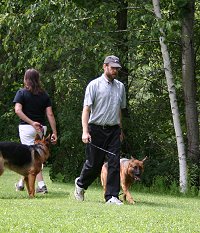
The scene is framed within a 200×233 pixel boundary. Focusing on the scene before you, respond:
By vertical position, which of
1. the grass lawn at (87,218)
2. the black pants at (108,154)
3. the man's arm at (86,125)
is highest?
the man's arm at (86,125)

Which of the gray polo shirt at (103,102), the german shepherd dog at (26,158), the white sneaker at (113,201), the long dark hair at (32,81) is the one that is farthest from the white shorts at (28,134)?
the white sneaker at (113,201)

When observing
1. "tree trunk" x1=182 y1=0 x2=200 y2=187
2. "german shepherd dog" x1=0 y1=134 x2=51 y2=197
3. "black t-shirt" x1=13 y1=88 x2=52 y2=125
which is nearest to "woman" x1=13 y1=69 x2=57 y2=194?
"black t-shirt" x1=13 y1=88 x2=52 y2=125

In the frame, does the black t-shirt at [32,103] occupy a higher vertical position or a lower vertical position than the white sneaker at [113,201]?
higher

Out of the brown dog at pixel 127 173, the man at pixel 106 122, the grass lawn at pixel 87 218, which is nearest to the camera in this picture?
the grass lawn at pixel 87 218

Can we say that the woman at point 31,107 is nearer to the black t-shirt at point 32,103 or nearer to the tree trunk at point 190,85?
the black t-shirt at point 32,103

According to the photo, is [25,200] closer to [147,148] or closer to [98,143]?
[98,143]

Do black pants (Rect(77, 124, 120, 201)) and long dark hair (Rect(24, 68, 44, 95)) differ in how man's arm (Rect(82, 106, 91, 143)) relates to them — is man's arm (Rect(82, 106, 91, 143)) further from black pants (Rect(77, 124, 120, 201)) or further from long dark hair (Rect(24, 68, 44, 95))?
long dark hair (Rect(24, 68, 44, 95))

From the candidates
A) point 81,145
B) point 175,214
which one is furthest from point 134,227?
point 81,145

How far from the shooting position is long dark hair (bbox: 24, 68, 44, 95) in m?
12.2

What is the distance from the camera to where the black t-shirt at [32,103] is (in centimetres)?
1231

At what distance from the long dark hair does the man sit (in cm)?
176

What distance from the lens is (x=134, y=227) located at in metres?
7.63

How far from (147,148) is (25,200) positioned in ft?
24.9

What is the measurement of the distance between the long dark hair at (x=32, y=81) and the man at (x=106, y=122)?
1.76 m
